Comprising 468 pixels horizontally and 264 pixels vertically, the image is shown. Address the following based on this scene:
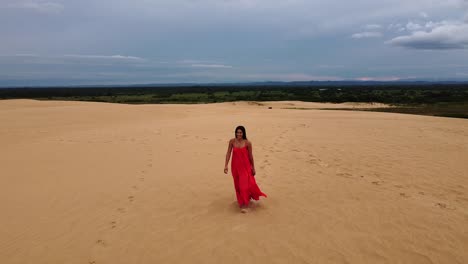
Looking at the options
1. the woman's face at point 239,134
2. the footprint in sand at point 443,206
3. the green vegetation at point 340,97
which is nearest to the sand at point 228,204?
the footprint in sand at point 443,206

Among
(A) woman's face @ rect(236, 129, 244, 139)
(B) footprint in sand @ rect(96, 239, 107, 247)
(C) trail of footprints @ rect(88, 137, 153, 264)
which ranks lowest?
(B) footprint in sand @ rect(96, 239, 107, 247)

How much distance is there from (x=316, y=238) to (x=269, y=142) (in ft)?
25.2

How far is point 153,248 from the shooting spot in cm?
424

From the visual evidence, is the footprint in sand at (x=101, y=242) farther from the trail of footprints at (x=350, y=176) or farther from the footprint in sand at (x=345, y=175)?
the footprint in sand at (x=345, y=175)

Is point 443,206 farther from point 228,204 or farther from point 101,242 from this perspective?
point 101,242

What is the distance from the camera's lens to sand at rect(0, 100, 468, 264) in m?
4.11

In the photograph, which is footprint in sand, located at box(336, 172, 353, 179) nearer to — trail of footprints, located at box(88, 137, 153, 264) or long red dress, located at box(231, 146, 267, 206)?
long red dress, located at box(231, 146, 267, 206)

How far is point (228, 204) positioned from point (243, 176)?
69 centimetres

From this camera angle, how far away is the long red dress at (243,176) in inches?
211

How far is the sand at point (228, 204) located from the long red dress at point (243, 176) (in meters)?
0.24

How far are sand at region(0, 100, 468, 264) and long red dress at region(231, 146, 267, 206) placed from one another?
24 centimetres

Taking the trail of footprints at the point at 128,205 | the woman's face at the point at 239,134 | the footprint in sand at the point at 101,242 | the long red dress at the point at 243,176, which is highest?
the woman's face at the point at 239,134

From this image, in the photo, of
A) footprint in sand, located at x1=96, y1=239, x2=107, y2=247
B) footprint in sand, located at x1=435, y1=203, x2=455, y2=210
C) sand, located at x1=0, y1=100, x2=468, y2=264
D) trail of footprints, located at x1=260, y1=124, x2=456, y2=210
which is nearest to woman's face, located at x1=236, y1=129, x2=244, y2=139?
sand, located at x1=0, y1=100, x2=468, y2=264

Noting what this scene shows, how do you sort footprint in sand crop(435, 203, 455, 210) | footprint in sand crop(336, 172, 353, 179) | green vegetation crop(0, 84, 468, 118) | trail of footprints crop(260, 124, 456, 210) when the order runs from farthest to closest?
green vegetation crop(0, 84, 468, 118), footprint in sand crop(336, 172, 353, 179), trail of footprints crop(260, 124, 456, 210), footprint in sand crop(435, 203, 455, 210)
